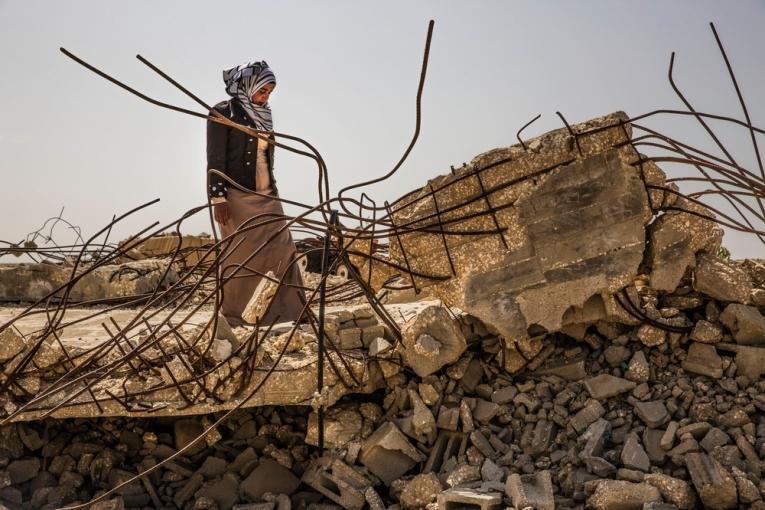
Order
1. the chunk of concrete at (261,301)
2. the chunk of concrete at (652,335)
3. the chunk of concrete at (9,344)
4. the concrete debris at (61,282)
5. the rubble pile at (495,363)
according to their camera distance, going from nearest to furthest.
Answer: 1. the rubble pile at (495,363)
2. the chunk of concrete at (652,335)
3. the chunk of concrete at (9,344)
4. the chunk of concrete at (261,301)
5. the concrete debris at (61,282)

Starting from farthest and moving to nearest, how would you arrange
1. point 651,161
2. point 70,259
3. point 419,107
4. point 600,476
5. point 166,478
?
point 70,259
point 166,478
point 651,161
point 600,476
point 419,107

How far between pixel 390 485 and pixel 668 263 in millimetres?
1926

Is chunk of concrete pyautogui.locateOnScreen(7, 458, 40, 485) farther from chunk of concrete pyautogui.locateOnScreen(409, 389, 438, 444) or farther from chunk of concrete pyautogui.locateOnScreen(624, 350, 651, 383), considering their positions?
chunk of concrete pyautogui.locateOnScreen(624, 350, 651, 383)

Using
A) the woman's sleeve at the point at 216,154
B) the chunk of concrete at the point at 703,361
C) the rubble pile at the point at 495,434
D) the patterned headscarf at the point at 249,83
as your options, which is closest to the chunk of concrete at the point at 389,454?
the rubble pile at the point at 495,434

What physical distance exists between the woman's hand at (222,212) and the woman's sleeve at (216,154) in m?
0.07

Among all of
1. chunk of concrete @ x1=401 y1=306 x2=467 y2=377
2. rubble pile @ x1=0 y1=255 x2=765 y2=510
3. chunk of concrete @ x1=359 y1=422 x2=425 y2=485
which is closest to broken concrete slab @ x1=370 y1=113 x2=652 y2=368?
chunk of concrete @ x1=401 y1=306 x2=467 y2=377

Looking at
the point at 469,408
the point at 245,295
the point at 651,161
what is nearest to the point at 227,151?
the point at 245,295

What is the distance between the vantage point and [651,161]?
3727mm

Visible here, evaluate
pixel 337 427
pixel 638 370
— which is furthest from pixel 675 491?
pixel 337 427

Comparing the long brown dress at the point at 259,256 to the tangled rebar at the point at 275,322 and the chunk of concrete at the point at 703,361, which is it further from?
the chunk of concrete at the point at 703,361

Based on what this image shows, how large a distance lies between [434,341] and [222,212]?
6.65 ft

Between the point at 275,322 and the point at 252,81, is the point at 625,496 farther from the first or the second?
the point at 252,81

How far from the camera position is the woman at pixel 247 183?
5.04 metres

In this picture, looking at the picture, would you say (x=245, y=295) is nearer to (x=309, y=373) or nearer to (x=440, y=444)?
(x=309, y=373)
